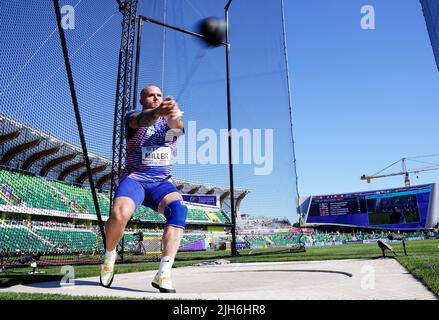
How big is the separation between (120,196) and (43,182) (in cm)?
2640

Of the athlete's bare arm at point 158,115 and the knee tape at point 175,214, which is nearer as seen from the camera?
the athlete's bare arm at point 158,115

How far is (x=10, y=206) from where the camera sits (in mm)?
21484

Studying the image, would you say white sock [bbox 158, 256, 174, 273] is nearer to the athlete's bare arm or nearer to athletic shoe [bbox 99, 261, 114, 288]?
athletic shoe [bbox 99, 261, 114, 288]

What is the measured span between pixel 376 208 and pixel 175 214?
59341 millimetres

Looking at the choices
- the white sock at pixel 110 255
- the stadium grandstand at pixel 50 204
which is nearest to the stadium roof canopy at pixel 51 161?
the stadium grandstand at pixel 50 204

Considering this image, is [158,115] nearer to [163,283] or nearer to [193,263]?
[163,283]

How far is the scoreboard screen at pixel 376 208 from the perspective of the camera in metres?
52.3

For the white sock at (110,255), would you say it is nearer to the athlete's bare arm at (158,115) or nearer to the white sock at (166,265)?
the white sock at (166,265)

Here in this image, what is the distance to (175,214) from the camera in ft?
10.8

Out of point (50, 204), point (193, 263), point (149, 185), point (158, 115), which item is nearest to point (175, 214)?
point (149, 185)

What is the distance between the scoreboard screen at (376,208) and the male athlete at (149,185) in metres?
57.1

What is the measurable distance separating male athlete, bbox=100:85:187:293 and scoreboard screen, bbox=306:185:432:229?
5708cm

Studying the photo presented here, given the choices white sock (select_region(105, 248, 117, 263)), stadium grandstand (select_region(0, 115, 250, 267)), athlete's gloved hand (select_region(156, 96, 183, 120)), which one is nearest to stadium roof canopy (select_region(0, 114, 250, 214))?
stadium grandstand (select_region(0, 115, 250, 267))
